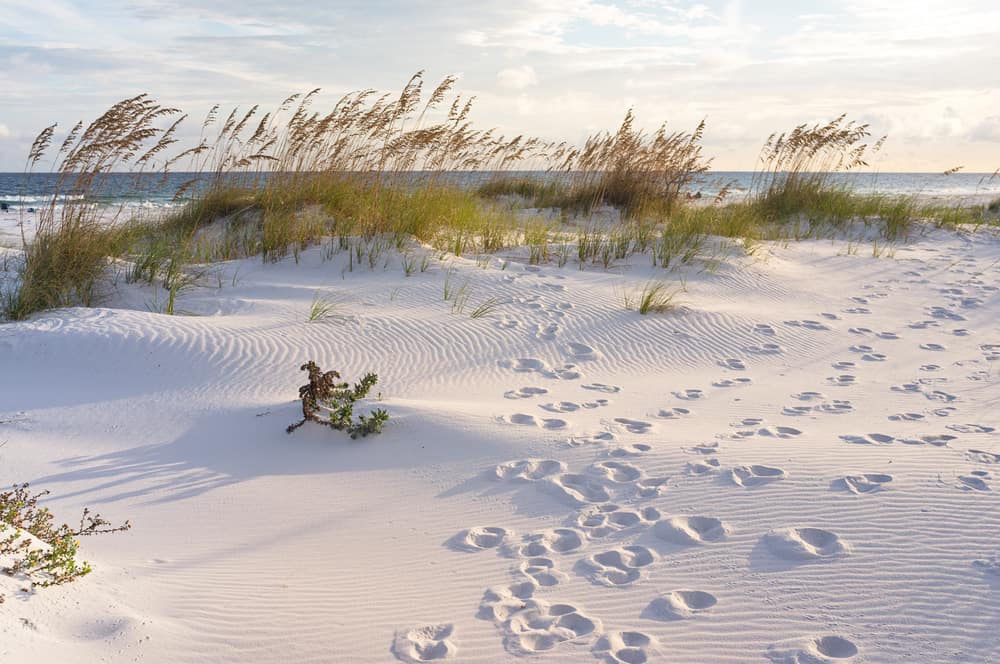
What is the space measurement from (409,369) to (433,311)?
44.4 inches

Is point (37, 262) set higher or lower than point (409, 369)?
higher

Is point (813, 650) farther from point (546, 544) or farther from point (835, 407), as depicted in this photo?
point (835, 407)

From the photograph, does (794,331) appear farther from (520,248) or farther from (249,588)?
(249,588)

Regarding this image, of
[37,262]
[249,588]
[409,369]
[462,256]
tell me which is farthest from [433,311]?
[249,588]

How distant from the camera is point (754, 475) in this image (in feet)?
10.9

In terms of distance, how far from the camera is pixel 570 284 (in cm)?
713

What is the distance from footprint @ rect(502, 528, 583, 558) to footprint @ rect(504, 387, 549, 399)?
1.75 meters

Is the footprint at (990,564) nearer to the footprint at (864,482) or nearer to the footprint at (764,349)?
the footprint at (864,482)

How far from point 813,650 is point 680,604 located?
414mm

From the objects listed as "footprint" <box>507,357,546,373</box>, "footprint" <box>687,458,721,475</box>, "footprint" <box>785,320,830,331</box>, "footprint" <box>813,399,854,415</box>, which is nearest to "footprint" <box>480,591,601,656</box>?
"footprint" <box>687,458,721,475</box>

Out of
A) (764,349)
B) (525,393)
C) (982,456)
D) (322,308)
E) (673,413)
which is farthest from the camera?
(322,308)

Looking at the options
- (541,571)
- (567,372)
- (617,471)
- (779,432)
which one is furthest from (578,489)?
(567,372)

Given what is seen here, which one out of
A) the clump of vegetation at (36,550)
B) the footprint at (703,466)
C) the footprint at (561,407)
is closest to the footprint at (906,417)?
the footprint at (703,466)

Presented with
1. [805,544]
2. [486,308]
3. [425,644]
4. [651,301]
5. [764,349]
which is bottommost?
[425,644]
